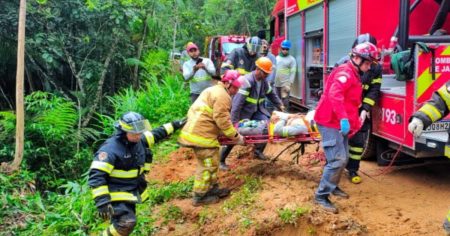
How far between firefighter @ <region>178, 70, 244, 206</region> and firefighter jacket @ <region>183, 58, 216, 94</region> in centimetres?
267

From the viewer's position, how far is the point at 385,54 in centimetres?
583

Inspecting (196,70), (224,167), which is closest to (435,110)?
(224,167)

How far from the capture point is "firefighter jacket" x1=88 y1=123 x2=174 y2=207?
357cm

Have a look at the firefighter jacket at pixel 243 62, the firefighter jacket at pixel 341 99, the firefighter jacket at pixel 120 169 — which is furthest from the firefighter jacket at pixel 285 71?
the firefighter jacket at pixel 120 169

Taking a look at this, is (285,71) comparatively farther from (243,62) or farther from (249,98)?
(249,98)

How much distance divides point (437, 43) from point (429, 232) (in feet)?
6.42

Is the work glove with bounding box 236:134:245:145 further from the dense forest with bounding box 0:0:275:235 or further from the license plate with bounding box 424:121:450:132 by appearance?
the license plate with bounding box 424:121:450:132

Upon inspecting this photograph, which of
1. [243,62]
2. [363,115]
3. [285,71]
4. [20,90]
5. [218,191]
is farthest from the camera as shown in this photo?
[285,71]

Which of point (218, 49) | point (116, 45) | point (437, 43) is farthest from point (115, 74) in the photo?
point (437, 43)

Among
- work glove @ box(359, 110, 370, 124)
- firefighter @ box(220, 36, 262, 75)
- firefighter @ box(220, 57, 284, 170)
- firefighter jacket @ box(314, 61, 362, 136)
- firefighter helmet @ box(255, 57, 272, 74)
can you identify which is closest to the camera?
firefighter jacket @ box(314, 61, 362, 136)

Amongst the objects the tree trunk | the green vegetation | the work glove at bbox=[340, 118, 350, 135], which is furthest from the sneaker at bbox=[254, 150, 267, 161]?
the tree trunk

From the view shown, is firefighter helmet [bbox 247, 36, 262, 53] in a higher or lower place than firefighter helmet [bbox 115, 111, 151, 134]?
higher

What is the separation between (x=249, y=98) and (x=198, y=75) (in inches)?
80.8

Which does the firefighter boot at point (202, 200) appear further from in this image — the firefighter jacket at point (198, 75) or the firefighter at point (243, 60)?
the firefighter jacket at point (198, 75)
